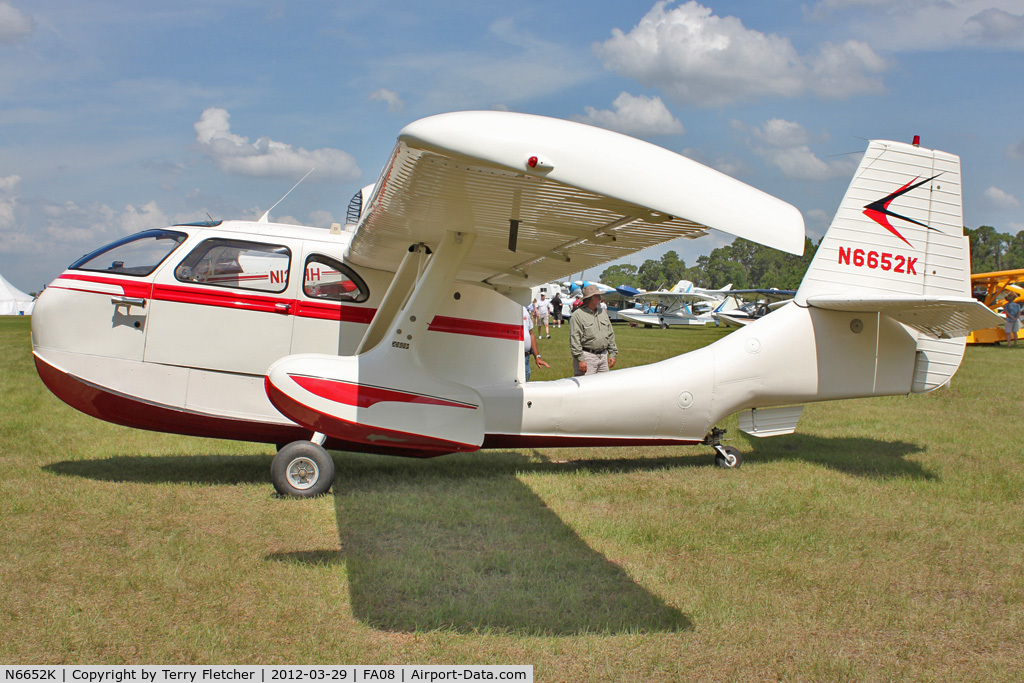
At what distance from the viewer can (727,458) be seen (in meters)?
7.54

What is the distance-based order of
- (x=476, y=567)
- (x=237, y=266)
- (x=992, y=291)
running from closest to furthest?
(x=476, y=567) → (x=237, y=266) → (x=992, y=291)

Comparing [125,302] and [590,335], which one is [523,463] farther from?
[125,302]

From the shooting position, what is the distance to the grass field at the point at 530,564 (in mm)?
3506

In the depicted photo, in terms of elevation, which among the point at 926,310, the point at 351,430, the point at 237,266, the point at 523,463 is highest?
the point at 926,310

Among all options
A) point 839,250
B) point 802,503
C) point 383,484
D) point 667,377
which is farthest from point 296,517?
point 839,250

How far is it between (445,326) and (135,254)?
2804mm

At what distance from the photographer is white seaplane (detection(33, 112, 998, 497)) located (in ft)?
18.1

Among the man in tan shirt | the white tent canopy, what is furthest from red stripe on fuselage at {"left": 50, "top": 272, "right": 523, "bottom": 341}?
the white tent canopy

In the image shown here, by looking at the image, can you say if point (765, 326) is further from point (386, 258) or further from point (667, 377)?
point (386, 258)

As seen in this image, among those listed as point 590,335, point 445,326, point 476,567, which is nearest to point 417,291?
point 445,326

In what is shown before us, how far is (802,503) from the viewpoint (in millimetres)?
6156

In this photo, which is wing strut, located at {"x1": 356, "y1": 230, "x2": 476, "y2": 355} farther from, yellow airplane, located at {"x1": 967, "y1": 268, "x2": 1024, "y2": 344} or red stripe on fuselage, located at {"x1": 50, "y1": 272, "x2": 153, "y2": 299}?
yellow airplane, located at {"x1": 967, "y1": 268, "x2": 1024, "y2": 344}

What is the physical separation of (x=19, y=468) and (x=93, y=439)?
1579 millimetres

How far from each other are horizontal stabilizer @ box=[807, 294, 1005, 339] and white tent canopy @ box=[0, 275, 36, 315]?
9176 centimetres
